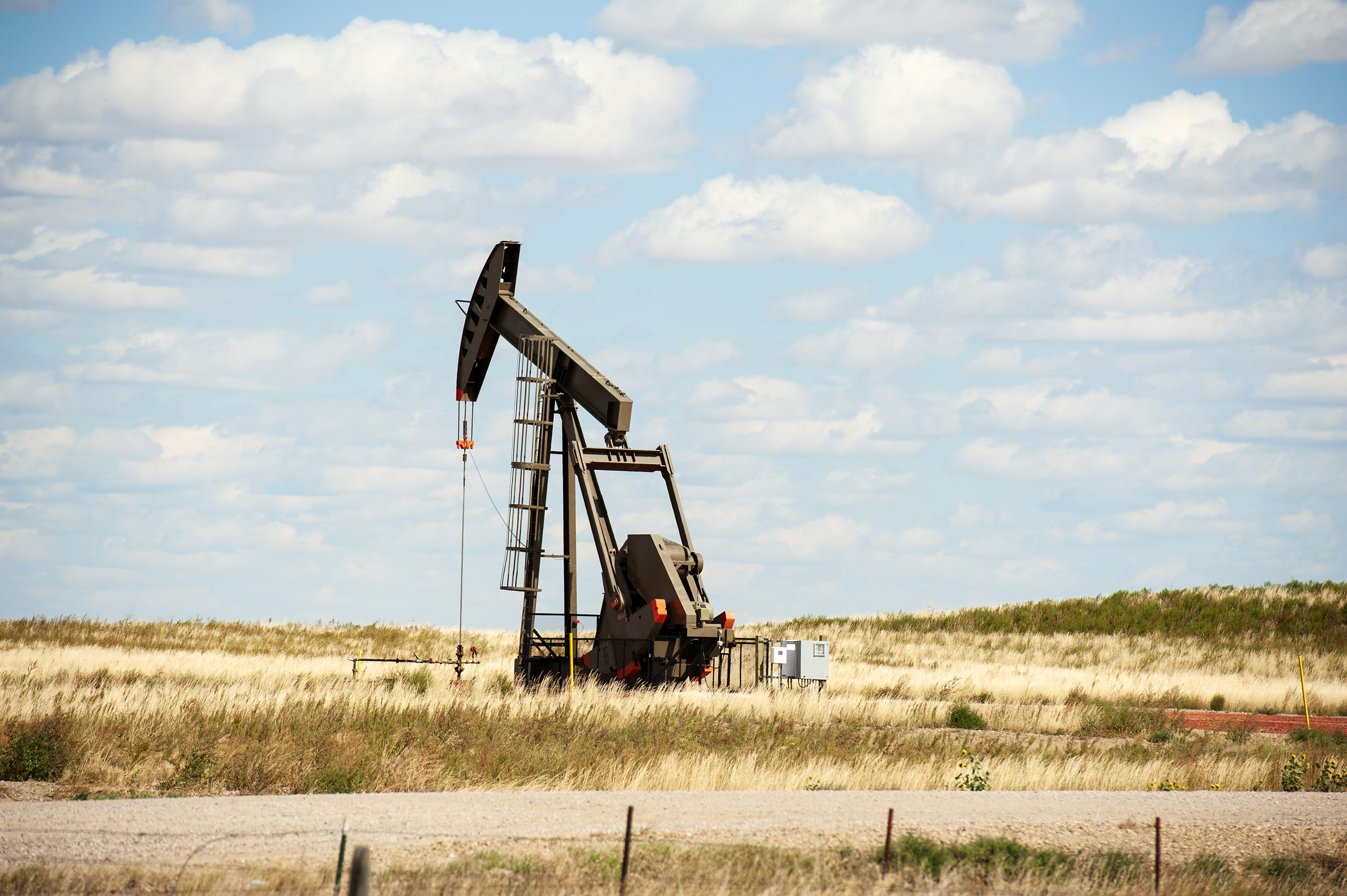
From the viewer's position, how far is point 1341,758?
18875 millimetres

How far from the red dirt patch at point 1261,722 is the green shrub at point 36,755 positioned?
58.6 feet

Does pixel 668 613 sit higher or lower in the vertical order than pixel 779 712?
higher

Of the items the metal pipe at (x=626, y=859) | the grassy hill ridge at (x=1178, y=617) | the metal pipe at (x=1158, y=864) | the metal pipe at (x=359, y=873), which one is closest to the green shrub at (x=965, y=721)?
the metal pipe at (x=1158, y=864)

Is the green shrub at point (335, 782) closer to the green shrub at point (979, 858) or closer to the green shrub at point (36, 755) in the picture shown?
the green shrub at point (36, 755)

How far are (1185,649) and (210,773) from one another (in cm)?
3862

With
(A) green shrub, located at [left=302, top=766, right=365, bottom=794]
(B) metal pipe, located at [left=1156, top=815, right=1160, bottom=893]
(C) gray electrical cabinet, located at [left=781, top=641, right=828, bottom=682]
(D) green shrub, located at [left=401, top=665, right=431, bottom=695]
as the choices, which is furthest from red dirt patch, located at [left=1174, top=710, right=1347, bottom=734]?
(A) green shrub, located at [left=302, top=766, right=365, bottom=794]

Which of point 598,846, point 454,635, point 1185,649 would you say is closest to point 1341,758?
point 598,846

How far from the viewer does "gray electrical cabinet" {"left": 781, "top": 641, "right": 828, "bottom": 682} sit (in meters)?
26.0

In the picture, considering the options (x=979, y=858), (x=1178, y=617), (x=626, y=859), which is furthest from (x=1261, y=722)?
(x=1178, y=617)

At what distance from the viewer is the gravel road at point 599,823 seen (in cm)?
969

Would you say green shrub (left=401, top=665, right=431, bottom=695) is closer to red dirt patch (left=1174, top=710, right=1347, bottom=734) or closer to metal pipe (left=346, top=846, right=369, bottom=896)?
red dirt patch (left=1174, top=710, right=1347, bottom=734)

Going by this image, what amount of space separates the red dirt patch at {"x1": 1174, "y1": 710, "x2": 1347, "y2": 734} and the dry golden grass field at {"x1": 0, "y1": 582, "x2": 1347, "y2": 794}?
29.4 inches

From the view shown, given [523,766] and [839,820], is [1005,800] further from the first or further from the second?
[523,766]

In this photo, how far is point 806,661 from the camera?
2609 centimetres
